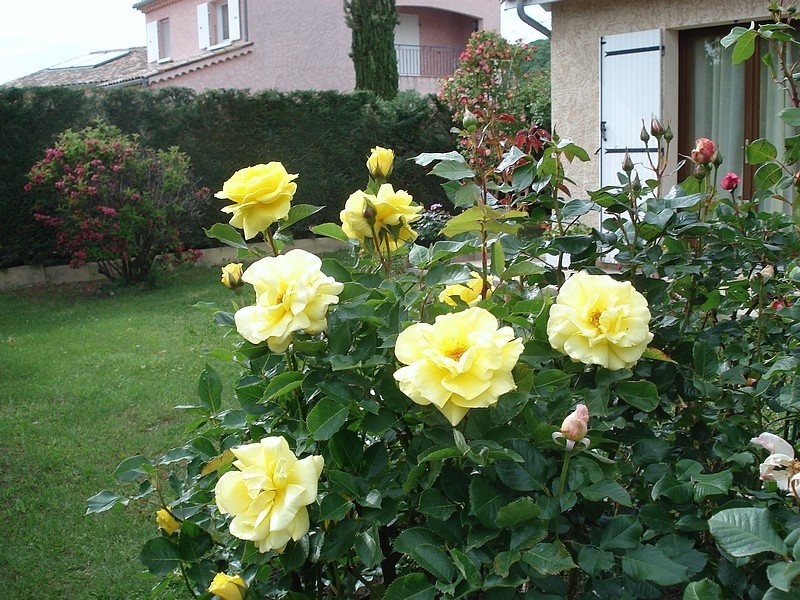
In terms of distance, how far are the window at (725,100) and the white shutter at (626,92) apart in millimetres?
346

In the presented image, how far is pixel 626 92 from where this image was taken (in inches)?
328

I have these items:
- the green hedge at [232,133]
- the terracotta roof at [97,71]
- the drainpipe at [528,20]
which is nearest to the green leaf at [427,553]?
the drainpipe at [528,20]

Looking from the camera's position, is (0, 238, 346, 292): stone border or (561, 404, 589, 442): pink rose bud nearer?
(561, 404, 589, 442): pink rose bud

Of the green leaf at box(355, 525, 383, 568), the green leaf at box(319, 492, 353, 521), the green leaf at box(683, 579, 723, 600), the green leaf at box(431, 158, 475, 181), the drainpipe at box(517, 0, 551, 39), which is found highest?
the drainpipe at box(517, 0, 551, 39)

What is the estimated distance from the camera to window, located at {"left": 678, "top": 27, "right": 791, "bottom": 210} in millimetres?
7754

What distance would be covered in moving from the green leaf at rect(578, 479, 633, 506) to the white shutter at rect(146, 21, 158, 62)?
2524cm

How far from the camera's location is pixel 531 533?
1295mm

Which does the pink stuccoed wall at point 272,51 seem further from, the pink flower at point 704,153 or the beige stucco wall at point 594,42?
the pink flower at point 704,153

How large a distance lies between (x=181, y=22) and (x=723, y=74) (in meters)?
18.6

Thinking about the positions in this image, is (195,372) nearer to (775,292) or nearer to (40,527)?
(40,527)

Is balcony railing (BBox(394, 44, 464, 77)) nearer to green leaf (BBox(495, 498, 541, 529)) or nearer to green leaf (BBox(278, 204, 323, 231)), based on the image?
green leaf (BBox(278, 204, 323, 231))

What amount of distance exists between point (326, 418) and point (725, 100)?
24.8ft

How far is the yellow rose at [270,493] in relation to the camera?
1.33 meters

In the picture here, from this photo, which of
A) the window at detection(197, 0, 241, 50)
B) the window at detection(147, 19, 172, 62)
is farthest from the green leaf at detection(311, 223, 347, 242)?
the window at detection(147, 19, 172, 62)
